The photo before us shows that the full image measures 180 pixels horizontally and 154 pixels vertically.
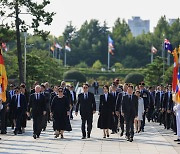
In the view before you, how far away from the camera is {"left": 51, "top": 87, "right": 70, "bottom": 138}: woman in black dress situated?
66.6 ft

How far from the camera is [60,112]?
20359 mm

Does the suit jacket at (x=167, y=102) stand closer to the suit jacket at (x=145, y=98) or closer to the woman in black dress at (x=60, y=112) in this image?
the suit jacket at (x=145, y=98)

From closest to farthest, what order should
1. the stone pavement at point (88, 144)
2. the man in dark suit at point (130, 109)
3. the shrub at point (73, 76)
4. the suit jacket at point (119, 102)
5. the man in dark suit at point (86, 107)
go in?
the stone pavement at point (88, 144) < the man in dark suit at point (130, 109) < the man in dark suit at point (86, 107) < the suit jacket at point (119, 102) < the shrub at point (73, 76)

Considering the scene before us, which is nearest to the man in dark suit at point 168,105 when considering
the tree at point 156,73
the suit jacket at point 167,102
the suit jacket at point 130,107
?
the suit jacket at point 167,102

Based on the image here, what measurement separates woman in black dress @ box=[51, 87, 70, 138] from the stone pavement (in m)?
0.45

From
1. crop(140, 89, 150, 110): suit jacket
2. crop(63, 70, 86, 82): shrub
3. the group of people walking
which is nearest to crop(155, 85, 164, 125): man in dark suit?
crop(140, 89, 150, 110): suit jacket

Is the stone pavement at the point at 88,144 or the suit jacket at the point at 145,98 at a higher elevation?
the suit jacket at the point at 145,98

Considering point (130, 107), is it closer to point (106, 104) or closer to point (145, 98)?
point (106, 104)

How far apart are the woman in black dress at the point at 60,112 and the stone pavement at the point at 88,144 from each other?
0.45 metres

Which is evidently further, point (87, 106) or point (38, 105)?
point (38, 105)

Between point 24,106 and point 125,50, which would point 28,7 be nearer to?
point 24,106

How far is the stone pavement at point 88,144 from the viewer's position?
55.7 ft

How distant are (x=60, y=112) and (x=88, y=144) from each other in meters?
2.08

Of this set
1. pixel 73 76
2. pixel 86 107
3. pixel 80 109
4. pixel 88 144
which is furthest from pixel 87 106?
pixel 73 76
